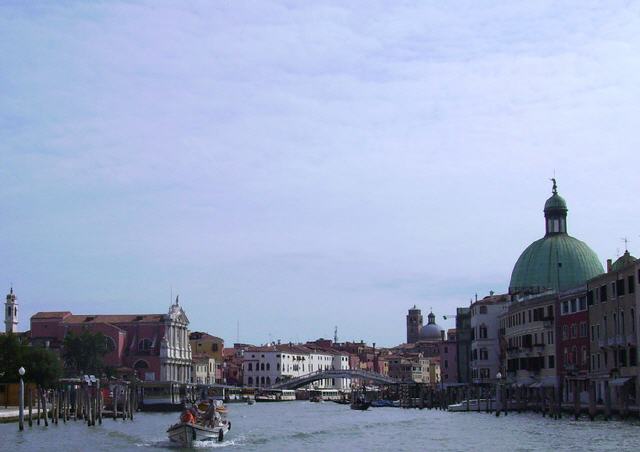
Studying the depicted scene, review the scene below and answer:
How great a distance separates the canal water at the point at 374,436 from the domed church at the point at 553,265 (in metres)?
20.5

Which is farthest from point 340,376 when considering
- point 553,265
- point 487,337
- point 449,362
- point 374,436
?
point 374,436

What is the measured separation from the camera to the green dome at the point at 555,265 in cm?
7556

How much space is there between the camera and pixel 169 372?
107m

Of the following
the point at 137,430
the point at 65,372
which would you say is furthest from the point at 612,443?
the point at 65,372

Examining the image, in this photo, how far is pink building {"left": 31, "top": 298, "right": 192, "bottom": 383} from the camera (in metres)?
105

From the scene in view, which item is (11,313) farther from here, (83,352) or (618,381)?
(618,381)

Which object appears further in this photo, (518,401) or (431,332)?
(431,332)

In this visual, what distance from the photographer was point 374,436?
45.9m

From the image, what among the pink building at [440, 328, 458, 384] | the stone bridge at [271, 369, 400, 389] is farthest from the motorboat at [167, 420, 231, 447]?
the stone bridge at [271, 369, 400, 389]

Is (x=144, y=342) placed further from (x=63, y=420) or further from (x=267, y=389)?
(x=63, y=420)

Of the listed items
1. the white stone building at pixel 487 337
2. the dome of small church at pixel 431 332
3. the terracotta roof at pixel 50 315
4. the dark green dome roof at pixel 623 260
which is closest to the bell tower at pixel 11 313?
the terracotta roof at pixel 50 315

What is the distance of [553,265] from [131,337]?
4633 cm

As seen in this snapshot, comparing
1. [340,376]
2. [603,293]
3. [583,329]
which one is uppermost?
[603,293]

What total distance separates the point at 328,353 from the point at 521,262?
8047 cm
